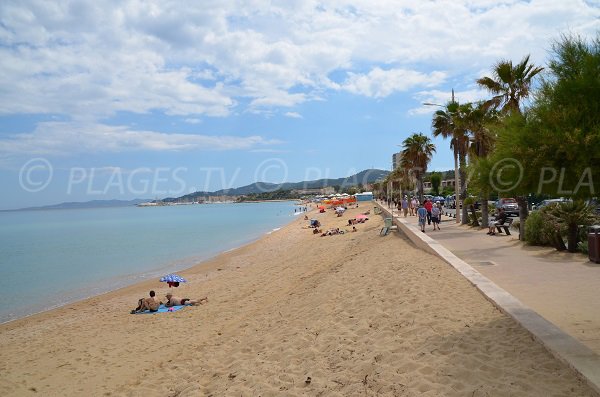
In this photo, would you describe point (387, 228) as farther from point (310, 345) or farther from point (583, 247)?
point (310, 345)

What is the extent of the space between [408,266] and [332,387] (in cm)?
690

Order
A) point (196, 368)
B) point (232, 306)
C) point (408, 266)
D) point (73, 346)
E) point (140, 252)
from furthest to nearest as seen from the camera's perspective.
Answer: point (140, 252) < point (232, 306) < point (408, 266) < point (73, 346) < point (196, 368)

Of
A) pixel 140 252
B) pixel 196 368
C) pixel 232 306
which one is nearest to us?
pixel 196 368

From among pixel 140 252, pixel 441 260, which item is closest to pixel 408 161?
pixel 140 252

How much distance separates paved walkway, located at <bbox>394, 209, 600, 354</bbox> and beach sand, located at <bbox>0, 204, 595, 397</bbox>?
73cm

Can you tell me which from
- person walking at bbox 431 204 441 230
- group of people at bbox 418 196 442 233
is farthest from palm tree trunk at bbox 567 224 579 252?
person walking at bbox 431 204 441 230

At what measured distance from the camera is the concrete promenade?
5.09m

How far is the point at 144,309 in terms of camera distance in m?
13.7

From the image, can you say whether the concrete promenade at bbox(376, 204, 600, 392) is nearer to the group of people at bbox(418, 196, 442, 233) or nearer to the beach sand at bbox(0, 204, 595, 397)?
the beach sand at bbox(0, 204, 595, 397)

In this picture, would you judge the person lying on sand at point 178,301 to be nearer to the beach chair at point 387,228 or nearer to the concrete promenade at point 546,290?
the concrete promenade at point 546,290

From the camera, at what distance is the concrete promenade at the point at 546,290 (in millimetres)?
5093

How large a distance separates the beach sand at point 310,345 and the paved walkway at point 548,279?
2.39ft

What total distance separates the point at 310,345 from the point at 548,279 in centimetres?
505

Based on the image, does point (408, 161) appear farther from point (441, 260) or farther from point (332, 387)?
point (332, 387)
